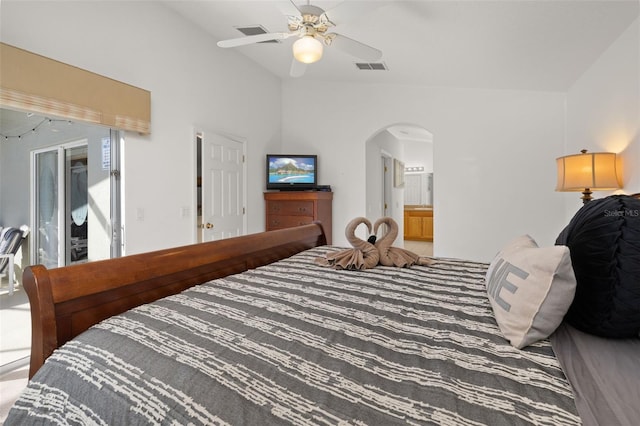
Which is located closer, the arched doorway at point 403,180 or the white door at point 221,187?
the white door at point 221,187

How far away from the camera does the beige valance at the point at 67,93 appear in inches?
78.4

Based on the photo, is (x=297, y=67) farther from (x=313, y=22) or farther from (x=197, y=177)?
(x=197, y=177)

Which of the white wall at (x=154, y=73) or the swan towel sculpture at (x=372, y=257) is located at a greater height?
the white wall at (x=154, y=73)

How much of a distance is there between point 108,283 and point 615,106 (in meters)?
3.62

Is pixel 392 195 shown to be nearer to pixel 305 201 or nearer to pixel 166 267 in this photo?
pixel 305 201

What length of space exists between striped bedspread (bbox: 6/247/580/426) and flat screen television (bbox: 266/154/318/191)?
360 centimetres

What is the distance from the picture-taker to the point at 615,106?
253cm

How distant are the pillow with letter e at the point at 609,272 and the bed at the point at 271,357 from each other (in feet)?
0.62

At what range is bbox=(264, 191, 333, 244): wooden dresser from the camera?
455 cm

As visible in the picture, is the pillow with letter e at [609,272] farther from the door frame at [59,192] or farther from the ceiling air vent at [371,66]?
the door frame at [59,192]

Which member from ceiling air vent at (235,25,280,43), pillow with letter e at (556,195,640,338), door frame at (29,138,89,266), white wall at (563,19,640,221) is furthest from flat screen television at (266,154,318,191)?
pillow with letter e at (556,195,640,338)

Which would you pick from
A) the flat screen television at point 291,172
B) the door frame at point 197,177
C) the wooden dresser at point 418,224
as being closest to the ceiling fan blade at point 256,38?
the door frame at point 197,177

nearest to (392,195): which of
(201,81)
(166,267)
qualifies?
(201,81)

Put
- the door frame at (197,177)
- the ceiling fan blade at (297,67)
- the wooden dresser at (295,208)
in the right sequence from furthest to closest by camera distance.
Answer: the wooden dresser at (295,208)
the door frame at (197,177)
the ceiling fan blade at (297,67)
